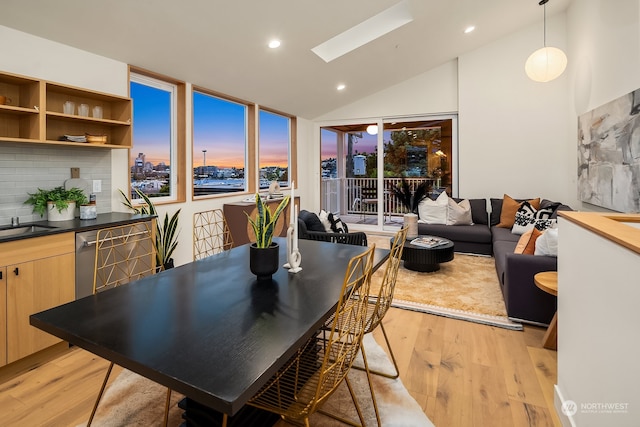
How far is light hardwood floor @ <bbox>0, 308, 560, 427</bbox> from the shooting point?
1.79 m

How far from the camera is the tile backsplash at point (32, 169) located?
258 cm

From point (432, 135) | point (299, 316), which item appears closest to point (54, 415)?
point (299, 316)

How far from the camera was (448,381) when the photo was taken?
2.09m

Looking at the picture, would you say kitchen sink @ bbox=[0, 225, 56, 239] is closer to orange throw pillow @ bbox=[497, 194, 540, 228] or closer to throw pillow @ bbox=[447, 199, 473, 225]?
throw pillow @ bbox=[447, 199, 473, 225]

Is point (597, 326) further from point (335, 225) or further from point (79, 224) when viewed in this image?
point (79, 224)

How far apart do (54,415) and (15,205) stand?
5.44ft

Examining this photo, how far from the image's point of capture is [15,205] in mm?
2633

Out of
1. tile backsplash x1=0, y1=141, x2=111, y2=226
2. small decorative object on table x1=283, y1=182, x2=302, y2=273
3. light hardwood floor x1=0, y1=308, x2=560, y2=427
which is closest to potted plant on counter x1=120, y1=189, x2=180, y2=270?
tile backsplash x1=0, y1=141, x2=111, y2=226

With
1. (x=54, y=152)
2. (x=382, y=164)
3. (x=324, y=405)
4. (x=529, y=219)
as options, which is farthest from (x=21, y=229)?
(x=382, y=164)

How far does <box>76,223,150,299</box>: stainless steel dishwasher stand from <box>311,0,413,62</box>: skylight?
3277mm

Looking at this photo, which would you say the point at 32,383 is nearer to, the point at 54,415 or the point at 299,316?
the point at 54,415

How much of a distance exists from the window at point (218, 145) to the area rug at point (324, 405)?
3.01 m

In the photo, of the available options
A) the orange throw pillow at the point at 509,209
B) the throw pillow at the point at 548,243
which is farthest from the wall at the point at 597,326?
the orange throw pillow at the point at 509,209

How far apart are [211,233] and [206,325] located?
3703 millimetres
